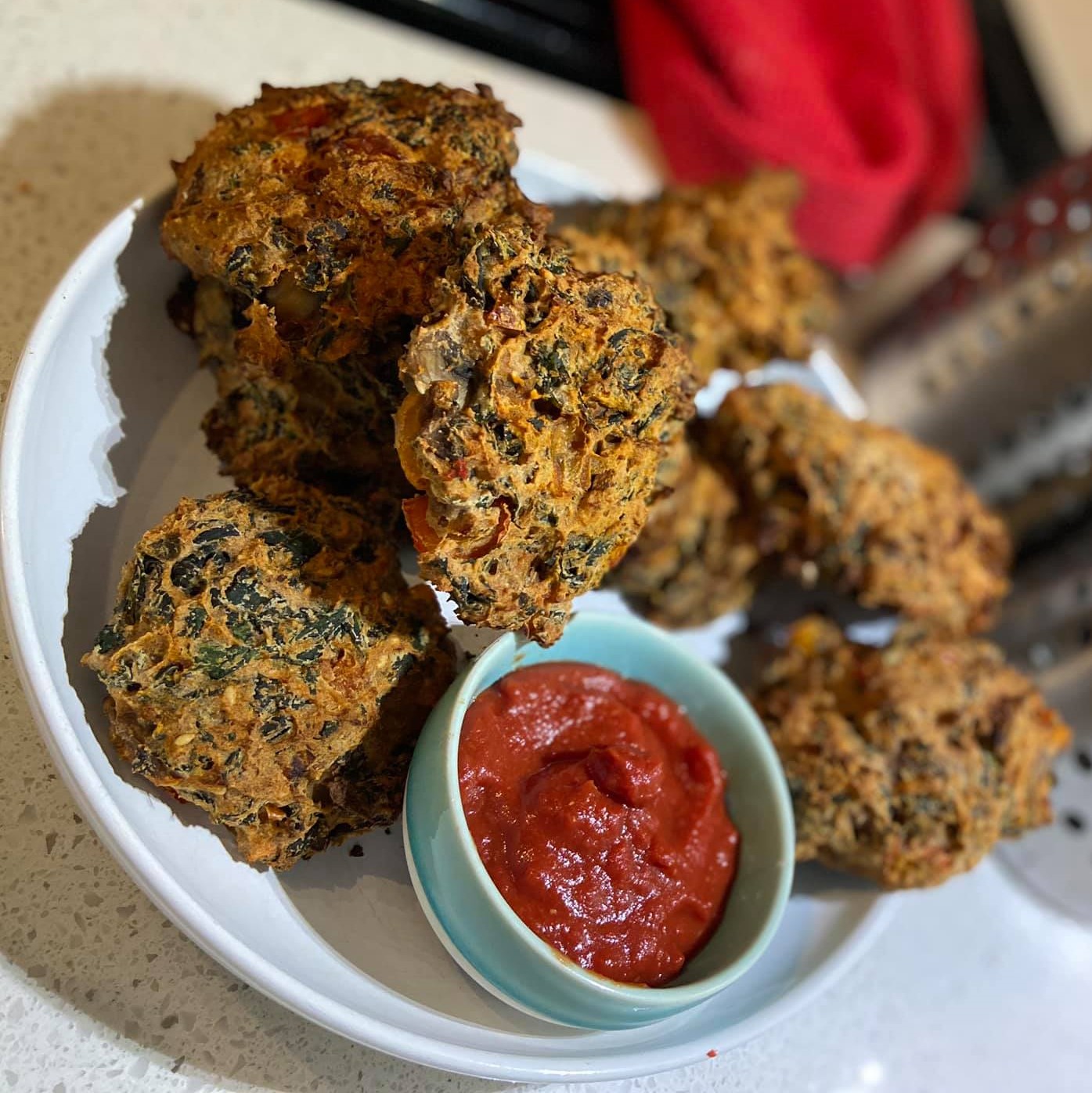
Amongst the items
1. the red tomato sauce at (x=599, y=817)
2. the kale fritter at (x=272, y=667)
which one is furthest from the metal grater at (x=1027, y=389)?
the kale fritter at (x=272, y=667)

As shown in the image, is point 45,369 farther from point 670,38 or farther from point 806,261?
point 670,38

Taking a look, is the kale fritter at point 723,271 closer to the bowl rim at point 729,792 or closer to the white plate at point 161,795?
the bowl rim at point 729,792

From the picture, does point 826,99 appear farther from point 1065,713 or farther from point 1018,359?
point 1065,713

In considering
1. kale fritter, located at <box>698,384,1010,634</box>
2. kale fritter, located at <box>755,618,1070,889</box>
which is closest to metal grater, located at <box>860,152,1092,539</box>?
kale fritter, located at <box>698,384,1010,634</box>

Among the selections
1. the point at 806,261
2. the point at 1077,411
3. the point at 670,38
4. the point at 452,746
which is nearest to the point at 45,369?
the point at 452,746

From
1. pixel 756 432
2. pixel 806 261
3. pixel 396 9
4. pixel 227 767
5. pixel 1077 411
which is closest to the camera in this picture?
pixel 227 767
